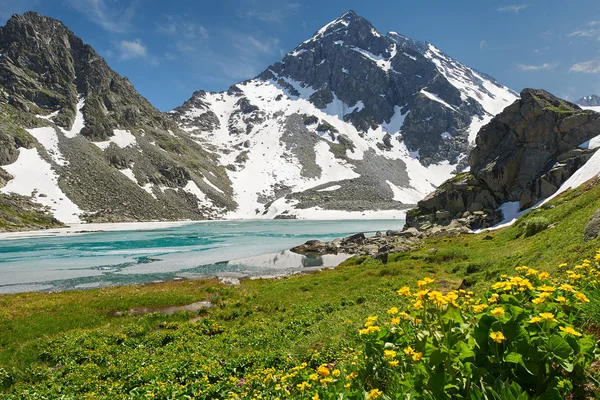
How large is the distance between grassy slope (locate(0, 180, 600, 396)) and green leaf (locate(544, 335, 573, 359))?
22.5ft

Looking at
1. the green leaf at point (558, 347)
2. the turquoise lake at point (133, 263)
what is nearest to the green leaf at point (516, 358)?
the green leaf at point (558, 347)

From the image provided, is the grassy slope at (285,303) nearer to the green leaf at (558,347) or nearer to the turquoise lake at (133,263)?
the green leaf at (558,347)

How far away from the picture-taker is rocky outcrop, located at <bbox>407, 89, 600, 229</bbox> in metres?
55.9

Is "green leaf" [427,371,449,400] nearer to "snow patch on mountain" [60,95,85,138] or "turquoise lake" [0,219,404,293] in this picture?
"turquoise lake" [0,219,404,293]

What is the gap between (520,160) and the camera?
64.1 metres

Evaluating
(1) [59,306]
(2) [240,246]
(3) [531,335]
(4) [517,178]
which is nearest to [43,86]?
(2) [240,246]

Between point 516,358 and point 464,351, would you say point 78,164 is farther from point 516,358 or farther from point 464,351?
point 516,358

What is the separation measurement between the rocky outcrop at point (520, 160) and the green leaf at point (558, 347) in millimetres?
62457

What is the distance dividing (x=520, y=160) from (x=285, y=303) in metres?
62.2

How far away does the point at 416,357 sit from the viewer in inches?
151

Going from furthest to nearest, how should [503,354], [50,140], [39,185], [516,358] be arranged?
1. [50,140]
2. [39,185]
3. [503,354]
4. [516,358]

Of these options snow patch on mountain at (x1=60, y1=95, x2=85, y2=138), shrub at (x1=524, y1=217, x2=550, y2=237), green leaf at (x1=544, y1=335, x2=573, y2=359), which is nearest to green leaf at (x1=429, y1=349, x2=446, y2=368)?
green leaf at (x1=544, y1=335, x2=573, y2=359)

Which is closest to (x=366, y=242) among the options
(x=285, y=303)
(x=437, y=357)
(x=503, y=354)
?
(x=285, y=303)

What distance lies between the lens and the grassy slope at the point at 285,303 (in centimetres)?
1351
